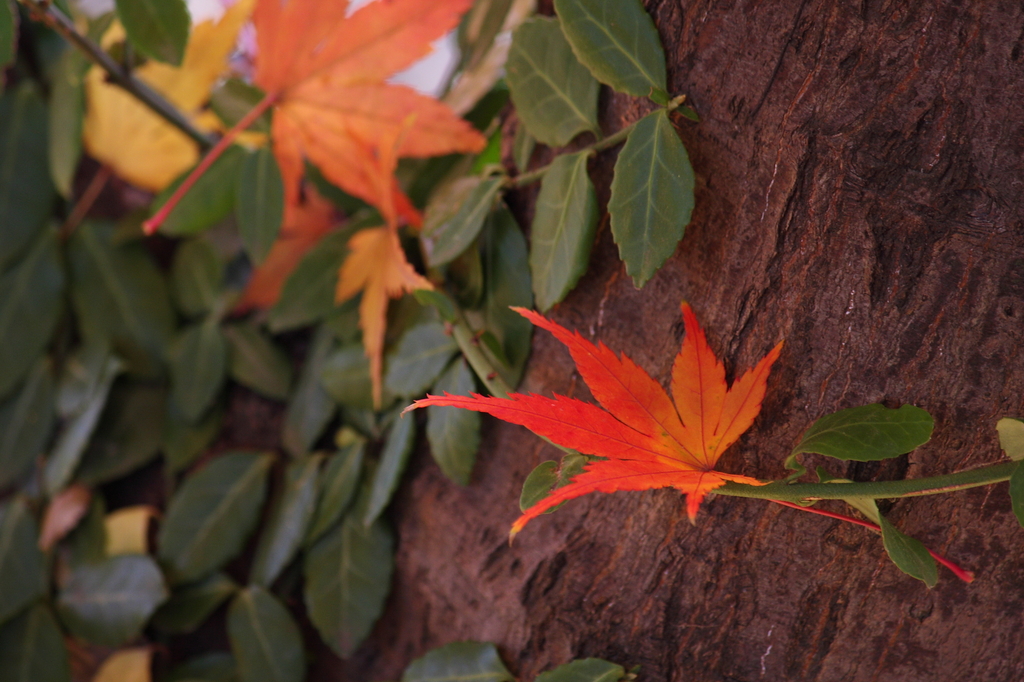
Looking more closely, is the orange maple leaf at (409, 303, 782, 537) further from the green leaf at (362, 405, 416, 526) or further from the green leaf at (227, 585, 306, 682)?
the green leaf at (227, 585, 306, 682)

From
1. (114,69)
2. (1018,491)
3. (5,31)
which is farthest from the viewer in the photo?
(114,69)

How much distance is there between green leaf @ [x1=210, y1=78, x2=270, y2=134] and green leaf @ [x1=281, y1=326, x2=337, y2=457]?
13 cm

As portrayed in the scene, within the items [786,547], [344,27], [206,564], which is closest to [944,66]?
[786,547]

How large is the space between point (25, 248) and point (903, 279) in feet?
1.76

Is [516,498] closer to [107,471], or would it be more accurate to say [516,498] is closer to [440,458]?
[440,458]

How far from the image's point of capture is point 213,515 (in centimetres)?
46

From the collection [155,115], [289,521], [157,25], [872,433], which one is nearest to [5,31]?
[157,25]

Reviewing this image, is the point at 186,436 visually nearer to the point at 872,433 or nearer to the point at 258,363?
the point at 258,363

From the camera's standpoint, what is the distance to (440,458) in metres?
0.35

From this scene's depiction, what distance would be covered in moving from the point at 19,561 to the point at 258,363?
0.21 metres

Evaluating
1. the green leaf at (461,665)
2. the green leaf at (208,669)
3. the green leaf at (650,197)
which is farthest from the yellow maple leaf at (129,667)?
the green leaf at (650,197)

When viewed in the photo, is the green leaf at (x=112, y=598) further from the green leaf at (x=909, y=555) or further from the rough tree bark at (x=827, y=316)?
the green leaf at (x=909, y=555)

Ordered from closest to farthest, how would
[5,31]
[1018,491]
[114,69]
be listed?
[1018,491], [5,31], [114,69]

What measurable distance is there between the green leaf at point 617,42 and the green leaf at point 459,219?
8 cm
